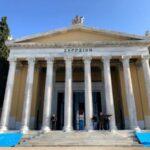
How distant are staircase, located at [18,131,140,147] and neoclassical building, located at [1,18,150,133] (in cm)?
175

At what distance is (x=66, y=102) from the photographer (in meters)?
17.7

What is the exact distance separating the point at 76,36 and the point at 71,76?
4557 millimetres

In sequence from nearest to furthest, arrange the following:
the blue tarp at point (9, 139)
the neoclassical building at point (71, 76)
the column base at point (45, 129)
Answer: the blue tarp at point (9, 139) < the column base at point (45, 129) < the neoclassical building at point (71, 76)

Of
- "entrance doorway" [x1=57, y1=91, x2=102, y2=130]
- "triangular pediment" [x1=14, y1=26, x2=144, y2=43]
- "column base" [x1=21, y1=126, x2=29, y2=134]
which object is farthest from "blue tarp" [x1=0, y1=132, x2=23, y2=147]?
"triangular pediment" [x1=14, y1=26, x2=144, y2=43]

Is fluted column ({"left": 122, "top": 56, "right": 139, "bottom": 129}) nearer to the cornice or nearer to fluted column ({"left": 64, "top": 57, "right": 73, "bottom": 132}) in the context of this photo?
the cornice

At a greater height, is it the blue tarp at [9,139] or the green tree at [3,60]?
the green tree at [3,60]

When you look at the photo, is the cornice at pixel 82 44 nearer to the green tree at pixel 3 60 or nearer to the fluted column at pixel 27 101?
the fluted column at pixel 27 101

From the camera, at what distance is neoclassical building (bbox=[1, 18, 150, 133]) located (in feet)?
58.8

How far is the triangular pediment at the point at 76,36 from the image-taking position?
20078mm

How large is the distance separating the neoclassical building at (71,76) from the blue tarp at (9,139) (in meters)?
2.13

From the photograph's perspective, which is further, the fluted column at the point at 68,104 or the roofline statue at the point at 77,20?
the roofline statue at the point at 77,20

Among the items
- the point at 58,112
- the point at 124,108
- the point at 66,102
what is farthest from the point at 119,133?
the point at 58,112

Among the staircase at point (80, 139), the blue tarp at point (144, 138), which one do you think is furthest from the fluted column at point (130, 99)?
the blue tarp at point (144, 138)

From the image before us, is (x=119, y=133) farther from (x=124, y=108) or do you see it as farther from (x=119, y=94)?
(x=119, y=94)
